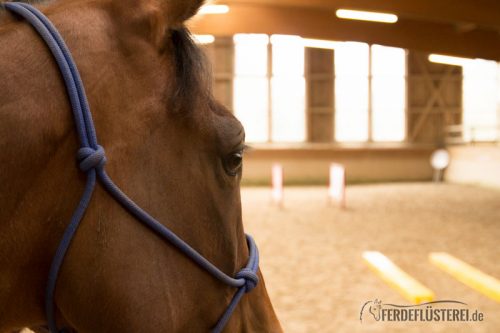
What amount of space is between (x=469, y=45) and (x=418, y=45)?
798 mm

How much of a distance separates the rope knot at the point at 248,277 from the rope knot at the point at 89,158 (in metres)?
0.34

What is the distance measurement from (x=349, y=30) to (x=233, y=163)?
7.38 meters

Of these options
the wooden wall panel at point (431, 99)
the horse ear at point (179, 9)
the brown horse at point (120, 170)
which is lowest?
the brown horse at point (120, 170)

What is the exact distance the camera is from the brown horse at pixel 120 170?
0.75 m

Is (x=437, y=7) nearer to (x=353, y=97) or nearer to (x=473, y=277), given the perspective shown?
(x=473, y=277)

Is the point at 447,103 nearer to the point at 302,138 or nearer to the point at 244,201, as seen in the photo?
the point at 302,138

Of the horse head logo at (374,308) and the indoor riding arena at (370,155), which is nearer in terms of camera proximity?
the horse head logo at (374,308)

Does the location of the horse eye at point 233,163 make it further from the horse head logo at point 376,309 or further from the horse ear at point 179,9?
the horse head logo at point 376,309

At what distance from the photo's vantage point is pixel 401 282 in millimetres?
3645

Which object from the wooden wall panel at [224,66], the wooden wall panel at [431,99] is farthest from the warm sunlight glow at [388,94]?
the wooden wall panel at [224,66]

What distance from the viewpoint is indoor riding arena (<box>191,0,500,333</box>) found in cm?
389

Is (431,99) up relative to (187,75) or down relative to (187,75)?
up

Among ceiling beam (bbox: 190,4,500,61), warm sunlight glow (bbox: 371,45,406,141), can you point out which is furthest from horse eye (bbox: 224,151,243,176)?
warm sunlight glow (bbox: 371,45,406,141)

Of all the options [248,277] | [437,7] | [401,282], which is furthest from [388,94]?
[248,277]
